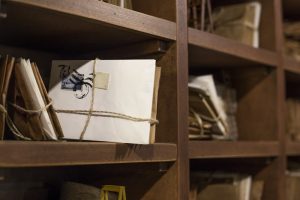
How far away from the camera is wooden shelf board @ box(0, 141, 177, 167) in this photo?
2.78ft

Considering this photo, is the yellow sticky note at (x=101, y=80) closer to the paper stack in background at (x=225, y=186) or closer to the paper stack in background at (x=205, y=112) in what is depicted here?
the paper stack in background at (x=205, y=112)

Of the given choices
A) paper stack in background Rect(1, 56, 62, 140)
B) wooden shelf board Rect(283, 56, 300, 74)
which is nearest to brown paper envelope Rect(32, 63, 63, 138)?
paper stack in background Rect(1, 56, 62, 140)

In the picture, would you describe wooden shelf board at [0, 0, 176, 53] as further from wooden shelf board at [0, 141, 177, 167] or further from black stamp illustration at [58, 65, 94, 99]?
wooden shelf board at [0, 141, 177, 167]

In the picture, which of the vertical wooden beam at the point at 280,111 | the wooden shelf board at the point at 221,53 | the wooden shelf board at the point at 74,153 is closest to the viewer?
the wooden shelf board at the point at 74,153

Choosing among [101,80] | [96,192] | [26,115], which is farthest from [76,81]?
[96,192]

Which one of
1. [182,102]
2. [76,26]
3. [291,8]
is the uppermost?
[291,8]

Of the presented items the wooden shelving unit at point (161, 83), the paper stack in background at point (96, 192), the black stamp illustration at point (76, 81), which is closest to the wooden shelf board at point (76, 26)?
the wooden shelving unit at point (161, 83)

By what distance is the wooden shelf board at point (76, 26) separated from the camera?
0.95m

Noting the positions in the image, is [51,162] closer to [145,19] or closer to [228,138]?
[145,19]

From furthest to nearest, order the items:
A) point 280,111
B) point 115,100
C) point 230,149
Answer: point 280,111 < point 230,149 < point 115,100

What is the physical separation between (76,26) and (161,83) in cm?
29

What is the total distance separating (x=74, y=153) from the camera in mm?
932

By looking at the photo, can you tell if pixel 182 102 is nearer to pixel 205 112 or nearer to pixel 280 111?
pixel 205 112

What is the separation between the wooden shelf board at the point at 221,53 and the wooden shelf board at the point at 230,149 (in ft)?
0.95
